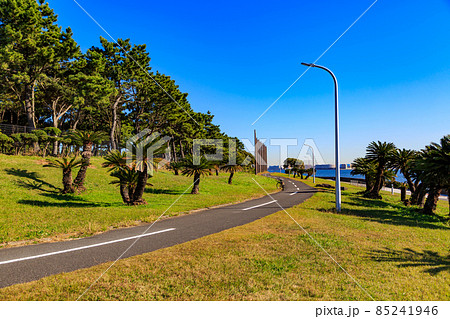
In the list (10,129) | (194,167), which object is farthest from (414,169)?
(10,129)

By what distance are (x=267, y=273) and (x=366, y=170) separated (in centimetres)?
3008

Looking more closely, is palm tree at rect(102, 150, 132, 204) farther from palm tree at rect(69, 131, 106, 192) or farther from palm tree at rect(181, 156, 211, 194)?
palm tree at rect(181, 156, 211, 194)

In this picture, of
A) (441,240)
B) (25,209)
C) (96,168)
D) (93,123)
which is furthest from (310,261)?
(93,123)

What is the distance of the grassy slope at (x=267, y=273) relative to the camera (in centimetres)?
361

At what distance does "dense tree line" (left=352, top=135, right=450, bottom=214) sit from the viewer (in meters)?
13.8

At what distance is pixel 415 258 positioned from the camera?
542 cm

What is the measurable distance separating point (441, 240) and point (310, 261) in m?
5.80

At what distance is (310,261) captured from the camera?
5.10 meters

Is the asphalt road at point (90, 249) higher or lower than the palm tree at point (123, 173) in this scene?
lower

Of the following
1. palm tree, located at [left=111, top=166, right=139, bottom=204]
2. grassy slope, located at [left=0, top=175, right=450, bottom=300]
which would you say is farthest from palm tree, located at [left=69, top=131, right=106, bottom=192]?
grassy slope, located at [left=0, top=175, right=450, bottom=300]

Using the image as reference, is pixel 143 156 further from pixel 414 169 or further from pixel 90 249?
pixel 414 169

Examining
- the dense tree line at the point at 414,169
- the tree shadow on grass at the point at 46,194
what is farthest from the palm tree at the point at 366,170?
the tree shadow on grass at the point at 46,194

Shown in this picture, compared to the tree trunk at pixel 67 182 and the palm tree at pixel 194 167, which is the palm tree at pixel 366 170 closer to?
the palm tree at pixel 194 167
